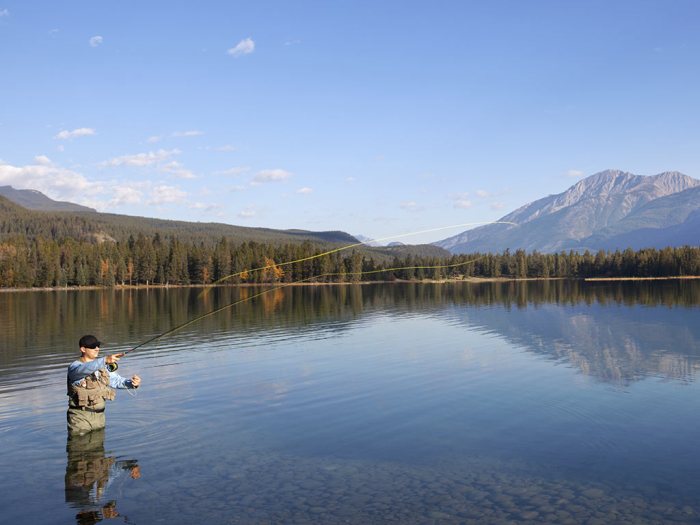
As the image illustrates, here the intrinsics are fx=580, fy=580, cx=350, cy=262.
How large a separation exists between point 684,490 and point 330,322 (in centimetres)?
4666

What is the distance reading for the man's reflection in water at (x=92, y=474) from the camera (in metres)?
12.5

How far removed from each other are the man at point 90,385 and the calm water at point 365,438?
718mm

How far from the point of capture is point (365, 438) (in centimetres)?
1786

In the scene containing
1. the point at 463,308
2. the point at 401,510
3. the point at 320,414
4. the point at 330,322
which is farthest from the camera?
the point at 463,308

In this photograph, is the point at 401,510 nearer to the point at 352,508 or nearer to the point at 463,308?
the point at 352,508

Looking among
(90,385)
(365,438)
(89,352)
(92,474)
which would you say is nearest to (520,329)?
(365,438)

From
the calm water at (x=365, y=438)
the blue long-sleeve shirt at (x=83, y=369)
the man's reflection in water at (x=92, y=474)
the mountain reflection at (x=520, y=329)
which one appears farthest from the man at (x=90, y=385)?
the mountain reflection at (x=520, y=329)

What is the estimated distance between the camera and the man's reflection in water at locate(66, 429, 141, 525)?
41.0 feet

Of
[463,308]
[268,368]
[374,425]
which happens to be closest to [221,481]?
[374,425]

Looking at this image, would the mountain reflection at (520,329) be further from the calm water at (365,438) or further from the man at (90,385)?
the man at (90,385)

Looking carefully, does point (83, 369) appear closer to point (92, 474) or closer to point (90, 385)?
point (90, 385)

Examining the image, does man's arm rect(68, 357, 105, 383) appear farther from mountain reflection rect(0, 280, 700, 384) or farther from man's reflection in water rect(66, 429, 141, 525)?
mountain reflection rect(0, 280, 700, 384)

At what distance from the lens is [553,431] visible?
18.6 meters

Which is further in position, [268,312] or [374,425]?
[268,312]
